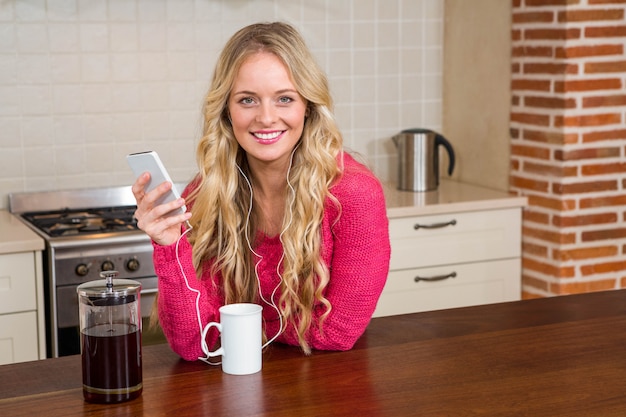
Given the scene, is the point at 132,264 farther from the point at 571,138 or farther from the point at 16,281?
the point at 571,138

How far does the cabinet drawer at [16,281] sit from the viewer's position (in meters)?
3.12

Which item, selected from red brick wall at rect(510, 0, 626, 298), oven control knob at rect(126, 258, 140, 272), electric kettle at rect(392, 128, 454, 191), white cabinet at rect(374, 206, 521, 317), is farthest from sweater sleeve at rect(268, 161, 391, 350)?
electric kettle at rect(392, 128, 454, 191)

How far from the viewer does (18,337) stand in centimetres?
318

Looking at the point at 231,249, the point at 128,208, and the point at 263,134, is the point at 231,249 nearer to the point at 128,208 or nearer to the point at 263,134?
the point at 263,134

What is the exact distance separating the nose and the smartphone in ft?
1.24

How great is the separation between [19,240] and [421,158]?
1.72 meters

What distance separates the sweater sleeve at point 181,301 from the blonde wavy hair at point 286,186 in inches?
6.4

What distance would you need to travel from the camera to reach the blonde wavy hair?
212 cm

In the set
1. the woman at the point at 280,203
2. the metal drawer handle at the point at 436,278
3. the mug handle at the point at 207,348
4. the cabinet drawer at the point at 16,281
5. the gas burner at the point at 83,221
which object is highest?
the woman at the point at 280,203

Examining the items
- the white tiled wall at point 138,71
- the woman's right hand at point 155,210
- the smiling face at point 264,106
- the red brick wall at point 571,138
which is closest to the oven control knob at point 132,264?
the white tiled wall at point 138,71

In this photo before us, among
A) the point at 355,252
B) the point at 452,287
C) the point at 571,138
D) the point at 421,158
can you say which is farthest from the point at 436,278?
the point at 355,252

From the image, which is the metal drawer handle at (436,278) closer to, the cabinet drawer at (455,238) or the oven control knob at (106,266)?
the cabinet drawer at (455,238)

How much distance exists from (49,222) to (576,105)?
201 centimetres

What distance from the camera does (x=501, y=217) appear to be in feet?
12.6
